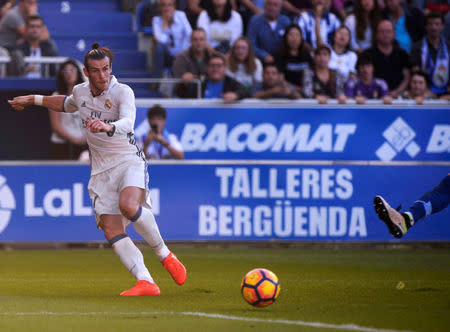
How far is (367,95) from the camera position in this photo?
13.8 meters

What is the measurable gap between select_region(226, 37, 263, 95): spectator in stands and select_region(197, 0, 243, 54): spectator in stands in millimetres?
1380

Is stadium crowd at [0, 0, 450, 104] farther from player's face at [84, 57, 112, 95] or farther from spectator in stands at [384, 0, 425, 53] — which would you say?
player's face at [84, 57, 112, 95]

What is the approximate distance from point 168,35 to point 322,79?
293 centimetres

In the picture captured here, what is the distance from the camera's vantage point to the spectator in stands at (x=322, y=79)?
1388 cm

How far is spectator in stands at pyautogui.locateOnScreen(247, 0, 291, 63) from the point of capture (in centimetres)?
1517

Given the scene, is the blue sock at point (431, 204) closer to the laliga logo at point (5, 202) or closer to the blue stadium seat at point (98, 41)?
the laliga logo at point (5, 202)

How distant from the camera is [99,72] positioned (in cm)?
787

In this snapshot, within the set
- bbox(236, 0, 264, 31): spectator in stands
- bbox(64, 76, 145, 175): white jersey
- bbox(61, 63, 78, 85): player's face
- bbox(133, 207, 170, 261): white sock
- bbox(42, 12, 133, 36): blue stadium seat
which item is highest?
bbox(236, 0, 264, 31): spectator in stands

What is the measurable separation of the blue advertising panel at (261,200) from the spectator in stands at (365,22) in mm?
3624

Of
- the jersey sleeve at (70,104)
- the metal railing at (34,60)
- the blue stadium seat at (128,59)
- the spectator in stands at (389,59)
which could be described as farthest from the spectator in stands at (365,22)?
the jersey sleeve at (70,104)

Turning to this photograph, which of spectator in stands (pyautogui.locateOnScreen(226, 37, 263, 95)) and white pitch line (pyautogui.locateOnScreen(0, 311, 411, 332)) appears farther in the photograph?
spectator in stands (pyautogui.locateOnScreen(226, 37, 263, 95))

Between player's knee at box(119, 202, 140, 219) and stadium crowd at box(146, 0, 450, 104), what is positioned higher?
stadium crowd at box(146, 0, 450, 104)

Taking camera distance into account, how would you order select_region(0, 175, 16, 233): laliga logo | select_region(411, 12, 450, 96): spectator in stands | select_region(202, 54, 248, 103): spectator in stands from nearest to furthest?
select_region(0, 175, 16, 233): laliga logo
select_region(202, 54, 248, 103): spectator in stands
select_region(411, 12, 450, 96): spectator in stands

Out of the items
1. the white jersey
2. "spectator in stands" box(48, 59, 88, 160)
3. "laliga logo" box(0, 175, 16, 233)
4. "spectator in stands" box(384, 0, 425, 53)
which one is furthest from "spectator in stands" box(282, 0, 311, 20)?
the white jersey
